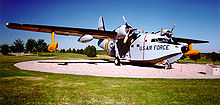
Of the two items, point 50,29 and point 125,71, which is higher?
point 50,29

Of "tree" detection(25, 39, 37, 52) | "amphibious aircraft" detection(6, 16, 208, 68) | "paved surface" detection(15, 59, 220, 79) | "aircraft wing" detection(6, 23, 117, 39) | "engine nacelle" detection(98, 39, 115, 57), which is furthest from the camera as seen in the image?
"tree" detection(25, 39, 37, 52)

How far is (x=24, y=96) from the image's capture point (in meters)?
4.47

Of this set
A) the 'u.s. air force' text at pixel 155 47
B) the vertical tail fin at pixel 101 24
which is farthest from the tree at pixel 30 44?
the 'u.s. air force' text at pixel 155 47

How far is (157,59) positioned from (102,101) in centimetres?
1140

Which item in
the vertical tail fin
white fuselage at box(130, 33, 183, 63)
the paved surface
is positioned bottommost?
the paved surface

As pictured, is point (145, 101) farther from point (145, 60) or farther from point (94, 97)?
point (145, 60)

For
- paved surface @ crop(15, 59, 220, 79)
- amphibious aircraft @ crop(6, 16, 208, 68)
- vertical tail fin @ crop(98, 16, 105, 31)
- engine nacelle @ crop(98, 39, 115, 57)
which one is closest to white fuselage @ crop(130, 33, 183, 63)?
amphibious aircraft @ crop(6, 16, 208, 68)

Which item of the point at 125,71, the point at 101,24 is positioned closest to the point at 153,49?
the point at 125,71

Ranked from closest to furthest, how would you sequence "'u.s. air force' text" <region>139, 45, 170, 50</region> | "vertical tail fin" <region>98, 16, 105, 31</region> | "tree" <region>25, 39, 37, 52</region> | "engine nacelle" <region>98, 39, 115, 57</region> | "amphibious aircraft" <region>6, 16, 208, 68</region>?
"amphibious aircraft" <region>6, 16, 208, 68</region>, "'u.s. air force' text" <region>139, 45, 170, 50</region>, "engine nacelle" <region>98, 39, 115, 57</region>, "vertical tail fin" <region>98, 16, 105, 31</region>, "tree" <region>25, 39, 37, 52</region>

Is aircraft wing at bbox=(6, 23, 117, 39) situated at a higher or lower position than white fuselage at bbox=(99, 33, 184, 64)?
higher

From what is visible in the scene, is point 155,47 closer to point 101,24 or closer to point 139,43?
point 139,43

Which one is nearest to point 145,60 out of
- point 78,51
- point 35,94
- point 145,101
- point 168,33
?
point 168,33

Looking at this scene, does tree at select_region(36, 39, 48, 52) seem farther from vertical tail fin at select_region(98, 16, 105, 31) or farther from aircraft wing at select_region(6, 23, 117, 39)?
aircraft wing at select_region(6, 23, 117, 39)

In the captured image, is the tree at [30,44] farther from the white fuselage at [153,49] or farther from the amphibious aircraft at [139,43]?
the white fuselage at [153,49]
